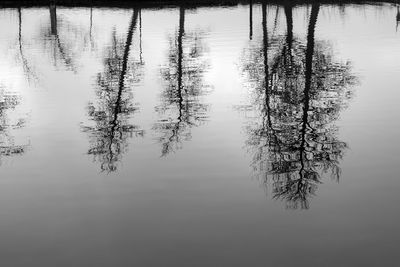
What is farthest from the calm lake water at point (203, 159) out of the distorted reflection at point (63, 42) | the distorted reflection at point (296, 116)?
the distorted reflection at point (63, 42)

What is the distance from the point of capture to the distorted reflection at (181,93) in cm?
1755

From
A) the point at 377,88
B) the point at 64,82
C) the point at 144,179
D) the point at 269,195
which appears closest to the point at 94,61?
the point at 64,82

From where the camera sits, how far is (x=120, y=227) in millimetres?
10461

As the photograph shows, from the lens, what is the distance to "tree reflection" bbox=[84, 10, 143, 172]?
51.2 feet

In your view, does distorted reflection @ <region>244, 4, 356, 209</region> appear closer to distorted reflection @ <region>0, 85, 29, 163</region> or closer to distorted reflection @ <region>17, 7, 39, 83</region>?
distorted reflection @ <region>0, 85, 29, 163</region>

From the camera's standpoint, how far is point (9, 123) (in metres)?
19.3

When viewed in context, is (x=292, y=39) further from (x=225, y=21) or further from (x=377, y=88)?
(x=377, y=88)

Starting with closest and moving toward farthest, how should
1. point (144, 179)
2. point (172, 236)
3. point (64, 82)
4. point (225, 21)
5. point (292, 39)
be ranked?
point (172, 236) < point (144, 179) < point (64, 82) < point (292, 39) < point (225, 21)

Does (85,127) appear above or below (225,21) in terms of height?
below

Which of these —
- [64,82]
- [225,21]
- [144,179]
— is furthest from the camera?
[225,21]

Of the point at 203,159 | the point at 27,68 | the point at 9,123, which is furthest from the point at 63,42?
the point at 203,159

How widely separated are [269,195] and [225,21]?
4448cm

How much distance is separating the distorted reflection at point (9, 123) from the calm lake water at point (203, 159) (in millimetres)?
108

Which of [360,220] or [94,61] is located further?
[94,61]
